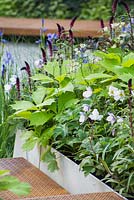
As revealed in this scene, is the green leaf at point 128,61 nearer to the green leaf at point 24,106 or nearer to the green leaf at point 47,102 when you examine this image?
the green leaf at point 47,102

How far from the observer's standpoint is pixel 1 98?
136 inches

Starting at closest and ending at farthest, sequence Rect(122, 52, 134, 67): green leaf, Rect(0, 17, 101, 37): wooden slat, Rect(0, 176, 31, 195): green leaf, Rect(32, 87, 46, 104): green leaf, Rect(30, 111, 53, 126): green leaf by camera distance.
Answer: Rect(0, 176, 31, 195): green leaf, Rect(122, 52, 134, 67): green leaf, Rect(30, 111, 53, 126): green leaf, Rect(32, 87, 46, 104): green leaf, Rect(0, 17, 101, 37): wooden slat

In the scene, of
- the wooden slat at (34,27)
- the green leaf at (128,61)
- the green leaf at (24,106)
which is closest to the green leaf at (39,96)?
the green leaf at (24,106)

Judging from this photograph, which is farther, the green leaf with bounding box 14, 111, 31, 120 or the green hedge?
the green hedge

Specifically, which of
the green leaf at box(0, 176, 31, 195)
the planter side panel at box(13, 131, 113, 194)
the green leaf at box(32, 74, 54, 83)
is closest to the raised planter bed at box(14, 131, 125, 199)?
the planter side panel at box(13, 131, 113, 194)

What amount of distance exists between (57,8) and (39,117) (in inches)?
331

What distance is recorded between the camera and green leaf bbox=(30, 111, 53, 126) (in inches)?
105

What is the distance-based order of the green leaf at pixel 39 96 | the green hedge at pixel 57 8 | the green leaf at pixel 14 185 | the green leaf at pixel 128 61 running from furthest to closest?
the green hedge at pixel 57 8 < the green leaf at pixel 39 96 < the green leaf at pixel 128 61 < the green leaf at pixel 14 185

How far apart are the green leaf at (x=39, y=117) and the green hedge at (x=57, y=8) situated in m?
7.87

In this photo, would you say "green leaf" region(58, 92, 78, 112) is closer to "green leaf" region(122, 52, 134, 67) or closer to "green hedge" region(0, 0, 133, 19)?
"green leaf" region(122, 52, 134, 67)

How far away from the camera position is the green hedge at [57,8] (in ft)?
35.0

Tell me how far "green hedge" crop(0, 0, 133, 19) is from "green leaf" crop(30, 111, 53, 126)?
7866 mm

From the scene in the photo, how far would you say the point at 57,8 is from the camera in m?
10.9

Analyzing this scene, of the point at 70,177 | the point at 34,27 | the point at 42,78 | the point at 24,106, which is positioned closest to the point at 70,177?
the point at 70,177
